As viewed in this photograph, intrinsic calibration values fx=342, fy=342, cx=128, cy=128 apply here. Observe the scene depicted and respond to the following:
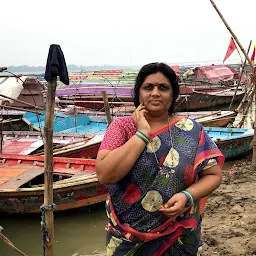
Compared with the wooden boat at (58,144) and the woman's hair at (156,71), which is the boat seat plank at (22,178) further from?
the woman's hair at (156,71)

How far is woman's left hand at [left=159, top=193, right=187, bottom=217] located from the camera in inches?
56.2

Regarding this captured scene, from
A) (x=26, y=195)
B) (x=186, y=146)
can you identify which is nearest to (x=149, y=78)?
(x=186, y=146)

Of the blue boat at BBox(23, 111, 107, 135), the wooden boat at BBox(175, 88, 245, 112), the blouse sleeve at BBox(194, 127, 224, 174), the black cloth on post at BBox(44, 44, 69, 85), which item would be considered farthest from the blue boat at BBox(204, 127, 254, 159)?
the wooden boat at BBox(175, 88, 245, 112)

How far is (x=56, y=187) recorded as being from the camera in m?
5.28

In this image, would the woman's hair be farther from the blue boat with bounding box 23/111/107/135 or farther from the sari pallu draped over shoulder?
the blue boat with bounding box 23/111/107/135

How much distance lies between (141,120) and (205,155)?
330 mm

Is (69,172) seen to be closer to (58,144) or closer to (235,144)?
(58,144)

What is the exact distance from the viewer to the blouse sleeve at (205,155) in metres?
1.51

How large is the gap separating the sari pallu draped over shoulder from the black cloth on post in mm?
1122

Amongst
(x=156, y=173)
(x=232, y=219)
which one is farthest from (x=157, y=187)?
(x=232, y=219)

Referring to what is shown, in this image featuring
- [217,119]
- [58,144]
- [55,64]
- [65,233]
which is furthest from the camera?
[217,119]

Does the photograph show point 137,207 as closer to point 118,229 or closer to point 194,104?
point 118,229

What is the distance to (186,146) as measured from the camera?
5.00 feet

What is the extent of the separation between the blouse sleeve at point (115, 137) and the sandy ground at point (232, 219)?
7.53ft
